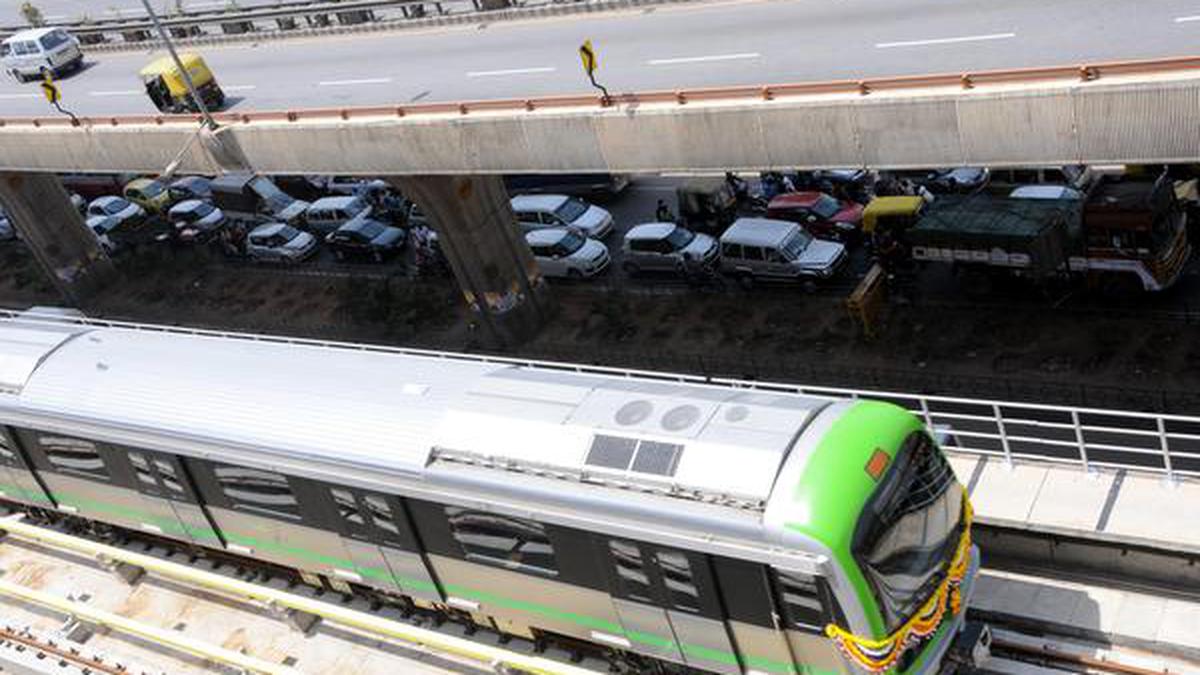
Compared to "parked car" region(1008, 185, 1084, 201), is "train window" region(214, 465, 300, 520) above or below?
above

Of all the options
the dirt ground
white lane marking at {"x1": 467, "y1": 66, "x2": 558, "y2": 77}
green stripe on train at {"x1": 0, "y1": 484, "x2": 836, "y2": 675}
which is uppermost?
white lane marking at {"x1": 467, "y1": 66, "x2": 558, "y2": 77}

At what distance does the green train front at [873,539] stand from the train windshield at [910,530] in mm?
12

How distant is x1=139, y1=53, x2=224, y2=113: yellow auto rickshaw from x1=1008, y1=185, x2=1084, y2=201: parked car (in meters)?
23.6

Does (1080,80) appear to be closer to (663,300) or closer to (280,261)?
(663,300)

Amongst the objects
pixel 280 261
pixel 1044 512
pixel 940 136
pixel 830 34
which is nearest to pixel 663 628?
pixel 1044 512

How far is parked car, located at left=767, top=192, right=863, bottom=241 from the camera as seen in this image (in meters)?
34.3

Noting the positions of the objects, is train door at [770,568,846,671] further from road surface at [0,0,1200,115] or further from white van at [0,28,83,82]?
white van at [0,28,83,82]

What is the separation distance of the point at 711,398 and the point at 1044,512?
4.85 m

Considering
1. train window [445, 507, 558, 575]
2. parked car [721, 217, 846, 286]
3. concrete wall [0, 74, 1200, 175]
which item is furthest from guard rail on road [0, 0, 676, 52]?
train window [445, 507, 558, 575]

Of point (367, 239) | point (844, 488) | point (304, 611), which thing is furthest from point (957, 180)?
point (304, 611)

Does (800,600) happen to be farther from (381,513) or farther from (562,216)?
(562,216)

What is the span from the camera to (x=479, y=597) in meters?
16.8

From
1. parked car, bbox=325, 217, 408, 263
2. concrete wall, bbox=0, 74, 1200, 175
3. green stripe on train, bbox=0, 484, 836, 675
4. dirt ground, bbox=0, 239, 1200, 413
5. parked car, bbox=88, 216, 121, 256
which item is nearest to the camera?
green stripe on train, bbox=0, 484, 836, 675

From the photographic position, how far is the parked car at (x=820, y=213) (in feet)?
113
